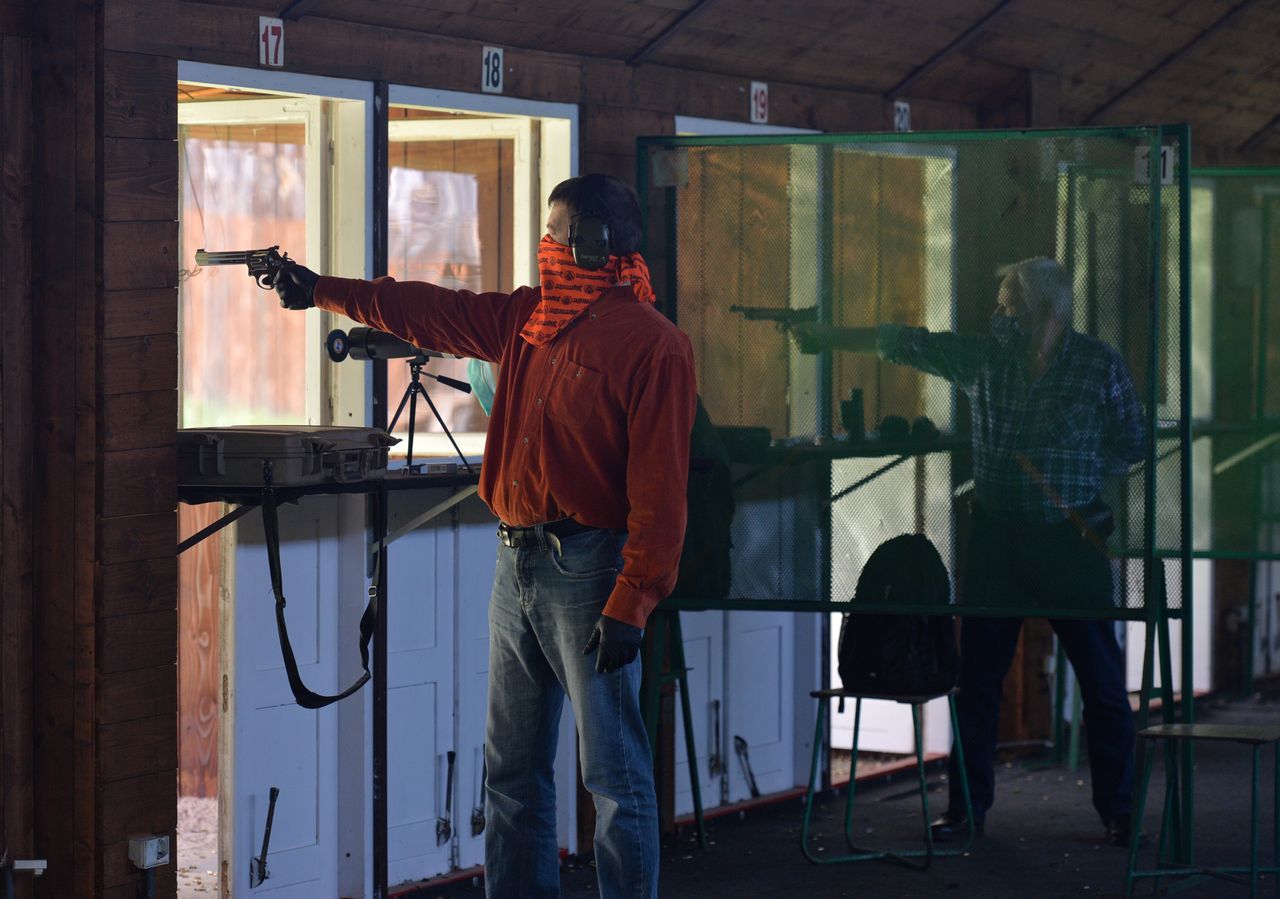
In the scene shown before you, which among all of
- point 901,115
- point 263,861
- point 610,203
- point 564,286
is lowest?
point 263,861

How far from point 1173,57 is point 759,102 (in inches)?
72.7

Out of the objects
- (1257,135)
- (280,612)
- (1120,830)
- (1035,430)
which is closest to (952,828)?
(1120,830)

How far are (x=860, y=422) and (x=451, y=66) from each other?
134cm

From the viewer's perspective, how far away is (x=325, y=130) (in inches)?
173

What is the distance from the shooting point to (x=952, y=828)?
5.16 metres

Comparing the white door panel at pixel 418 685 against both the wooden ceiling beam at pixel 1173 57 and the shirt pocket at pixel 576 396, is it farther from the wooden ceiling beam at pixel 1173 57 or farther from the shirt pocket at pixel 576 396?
the wooden ceiling beam at pixel 1173 57

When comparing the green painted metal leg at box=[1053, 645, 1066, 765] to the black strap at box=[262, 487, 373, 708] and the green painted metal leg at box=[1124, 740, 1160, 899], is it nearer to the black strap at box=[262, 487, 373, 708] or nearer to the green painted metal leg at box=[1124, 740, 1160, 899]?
the green painted metal leg at box=[1124, 740, 1160, 899]

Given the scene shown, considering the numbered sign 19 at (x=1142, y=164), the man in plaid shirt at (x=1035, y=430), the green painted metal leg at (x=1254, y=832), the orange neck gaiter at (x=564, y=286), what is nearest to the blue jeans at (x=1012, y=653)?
the man in plaid shirt at (x=1035, y=430)

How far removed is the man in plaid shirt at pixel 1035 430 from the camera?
440 centimetres

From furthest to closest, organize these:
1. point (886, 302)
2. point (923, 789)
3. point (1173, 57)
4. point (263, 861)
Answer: point (1173, 57) < point (923, 789) < point (886, 302) < point (263, 861)

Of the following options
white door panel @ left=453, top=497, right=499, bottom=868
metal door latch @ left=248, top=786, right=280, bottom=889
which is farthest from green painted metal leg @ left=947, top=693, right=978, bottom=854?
metal door latch @ left=248, top=786, right=280, bottom=889

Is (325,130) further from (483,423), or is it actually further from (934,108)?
(934,108)

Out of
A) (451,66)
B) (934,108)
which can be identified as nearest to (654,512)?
(451,66)

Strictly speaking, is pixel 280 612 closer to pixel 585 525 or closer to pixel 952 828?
pixel 585 525
